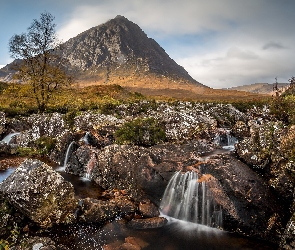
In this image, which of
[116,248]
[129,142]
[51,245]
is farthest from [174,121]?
[51,245]

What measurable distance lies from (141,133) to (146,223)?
35.3 ft

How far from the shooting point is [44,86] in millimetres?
30766

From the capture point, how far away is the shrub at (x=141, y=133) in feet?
71.5

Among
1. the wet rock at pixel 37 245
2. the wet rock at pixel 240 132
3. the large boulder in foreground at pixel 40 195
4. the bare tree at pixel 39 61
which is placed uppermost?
the bare tree at pixel 39 61

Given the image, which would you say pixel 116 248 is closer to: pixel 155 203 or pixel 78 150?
pixel 155 203

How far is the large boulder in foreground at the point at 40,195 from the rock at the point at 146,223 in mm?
2875

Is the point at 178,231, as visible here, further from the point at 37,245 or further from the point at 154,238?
the point at 37,245

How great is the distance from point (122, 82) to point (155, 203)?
167m

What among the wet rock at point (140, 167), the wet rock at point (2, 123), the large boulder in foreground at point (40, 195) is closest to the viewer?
the large boulder in foreground at point (40, 195)

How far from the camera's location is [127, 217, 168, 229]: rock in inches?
481

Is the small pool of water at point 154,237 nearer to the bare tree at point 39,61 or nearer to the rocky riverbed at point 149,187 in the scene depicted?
the rocky riverbed at point 149,187

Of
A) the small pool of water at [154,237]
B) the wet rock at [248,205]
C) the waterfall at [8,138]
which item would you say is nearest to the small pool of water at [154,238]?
the small pool of water at [154,237]

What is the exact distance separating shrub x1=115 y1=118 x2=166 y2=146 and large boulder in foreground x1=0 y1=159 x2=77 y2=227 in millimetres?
9407

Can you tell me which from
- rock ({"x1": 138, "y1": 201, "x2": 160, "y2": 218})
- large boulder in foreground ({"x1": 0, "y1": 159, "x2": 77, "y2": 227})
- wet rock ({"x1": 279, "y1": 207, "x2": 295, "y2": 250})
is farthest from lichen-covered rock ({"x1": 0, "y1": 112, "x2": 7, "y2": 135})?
wet rock ({"x1": 279, "y1": 207, "x2": 295, "y2": 250})
